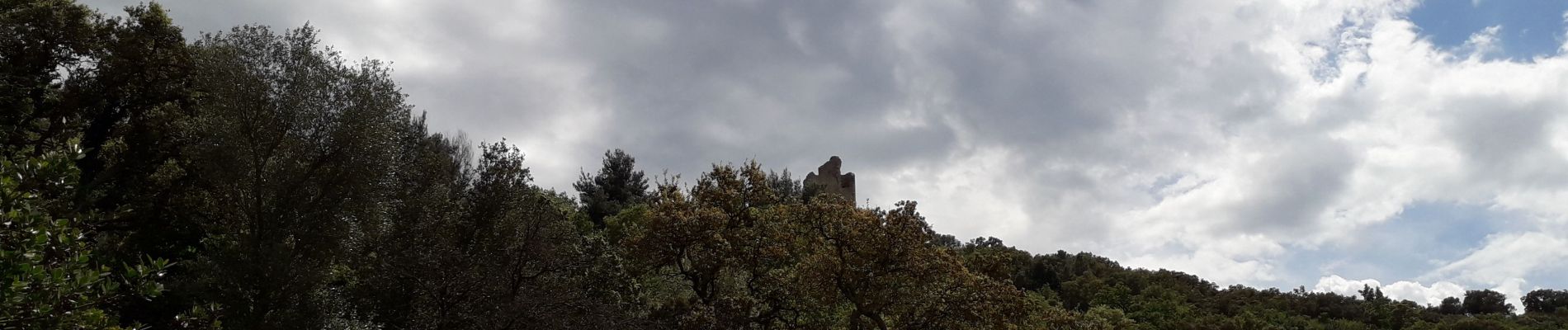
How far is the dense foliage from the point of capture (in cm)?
1836

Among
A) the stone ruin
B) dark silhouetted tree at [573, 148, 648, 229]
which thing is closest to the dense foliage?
dark silhouetted tree at [573, 148, 648, 229]

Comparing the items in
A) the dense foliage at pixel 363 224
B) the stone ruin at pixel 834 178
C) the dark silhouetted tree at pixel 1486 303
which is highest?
the stone ruin at pixel 834 178

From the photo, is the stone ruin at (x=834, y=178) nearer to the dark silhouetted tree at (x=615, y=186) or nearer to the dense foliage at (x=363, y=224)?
the dark silhouetted tree at (x=615, y=186)

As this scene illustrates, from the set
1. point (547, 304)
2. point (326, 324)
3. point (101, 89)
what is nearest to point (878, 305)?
point (547, 304)

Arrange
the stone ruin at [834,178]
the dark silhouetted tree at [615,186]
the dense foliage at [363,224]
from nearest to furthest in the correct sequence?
the dense foliage at [363,224] < the dark silhouetted tree at [615,186] < the stone ruin at [834,178]

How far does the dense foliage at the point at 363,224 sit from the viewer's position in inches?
723

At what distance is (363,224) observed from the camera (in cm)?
1980

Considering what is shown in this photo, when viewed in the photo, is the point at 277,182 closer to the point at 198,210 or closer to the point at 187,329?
the point at 198,210

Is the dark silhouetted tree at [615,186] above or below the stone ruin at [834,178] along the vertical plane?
below

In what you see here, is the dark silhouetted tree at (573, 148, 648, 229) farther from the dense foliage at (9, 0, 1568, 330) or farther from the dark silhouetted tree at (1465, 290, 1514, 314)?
the dark silhouetted tree at (1465, 290, 1514, 314)

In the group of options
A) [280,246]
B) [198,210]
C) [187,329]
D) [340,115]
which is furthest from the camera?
[198,210]

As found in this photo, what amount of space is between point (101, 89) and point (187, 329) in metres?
14.7

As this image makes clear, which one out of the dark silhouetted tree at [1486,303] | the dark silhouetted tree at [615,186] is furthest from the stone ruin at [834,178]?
the dark silhouetted tree at [1486,303]

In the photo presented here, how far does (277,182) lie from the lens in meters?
18.8
